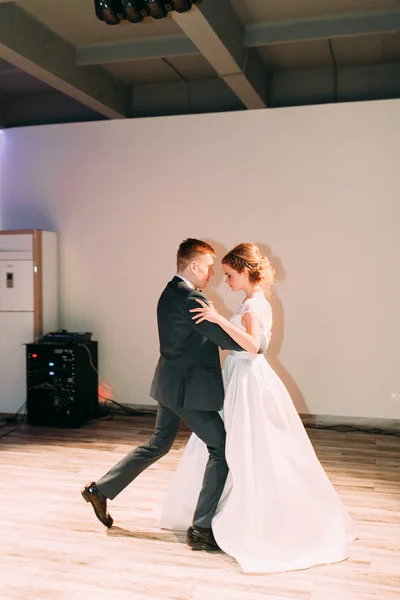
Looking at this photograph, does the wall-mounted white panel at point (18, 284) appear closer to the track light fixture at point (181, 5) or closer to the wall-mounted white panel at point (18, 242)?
the wall-mounted white panel at point (18, 242)

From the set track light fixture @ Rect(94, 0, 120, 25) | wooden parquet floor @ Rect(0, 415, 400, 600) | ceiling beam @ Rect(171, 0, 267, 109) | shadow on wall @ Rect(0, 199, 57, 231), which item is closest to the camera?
wooden parquet floor @ Rect(0, 415, 400, 600)

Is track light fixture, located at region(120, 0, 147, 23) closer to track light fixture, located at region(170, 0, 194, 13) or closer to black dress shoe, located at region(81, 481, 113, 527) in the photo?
track light fixture, located at region(170, 0, 194, 13)

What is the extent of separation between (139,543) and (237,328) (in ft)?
4.28

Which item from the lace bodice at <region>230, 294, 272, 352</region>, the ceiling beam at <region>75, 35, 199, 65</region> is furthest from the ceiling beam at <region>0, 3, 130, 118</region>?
the lace bodice at <region>230, 294, 272, 352</region>

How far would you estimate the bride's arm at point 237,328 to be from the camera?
10.6 feet

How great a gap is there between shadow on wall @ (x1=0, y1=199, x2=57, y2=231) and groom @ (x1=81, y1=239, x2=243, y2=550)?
4.02 metres

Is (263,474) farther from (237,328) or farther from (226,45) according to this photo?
(226,45)

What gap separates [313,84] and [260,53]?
974mm

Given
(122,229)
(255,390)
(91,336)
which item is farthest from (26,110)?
(255,390)

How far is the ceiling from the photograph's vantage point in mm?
5574

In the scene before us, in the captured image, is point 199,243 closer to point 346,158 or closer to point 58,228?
point 346,158

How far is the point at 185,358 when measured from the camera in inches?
132

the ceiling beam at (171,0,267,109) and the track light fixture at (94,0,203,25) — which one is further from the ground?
the ceiling beam at (171,0,267,109)

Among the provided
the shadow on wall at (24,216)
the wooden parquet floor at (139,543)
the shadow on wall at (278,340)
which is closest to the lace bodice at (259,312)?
the wooden parquet floor at (139,543)
